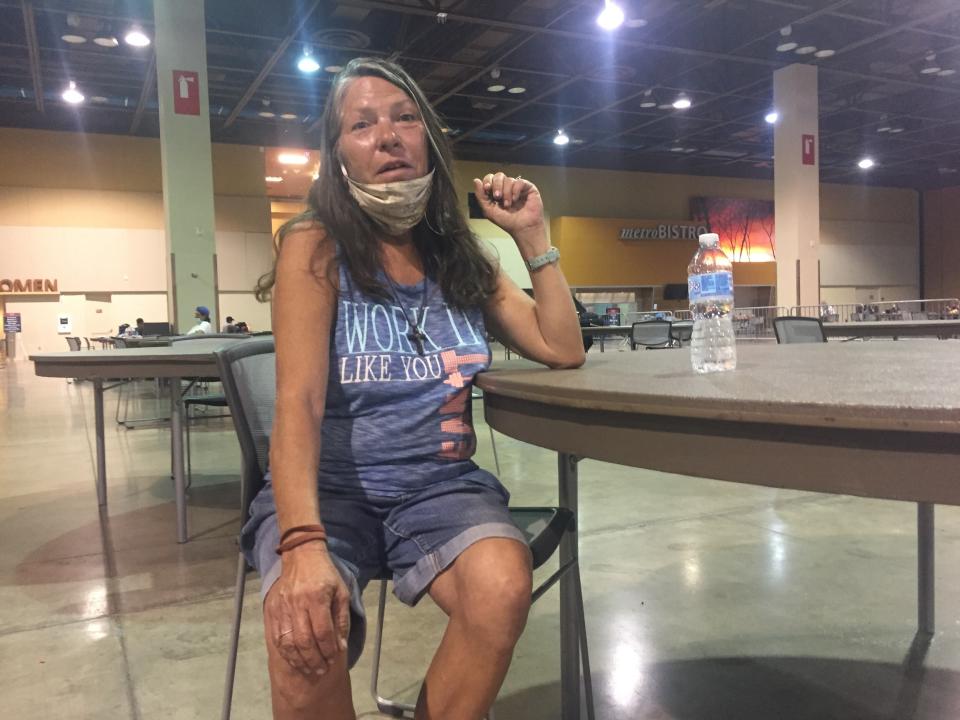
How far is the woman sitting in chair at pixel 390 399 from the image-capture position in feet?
2.86

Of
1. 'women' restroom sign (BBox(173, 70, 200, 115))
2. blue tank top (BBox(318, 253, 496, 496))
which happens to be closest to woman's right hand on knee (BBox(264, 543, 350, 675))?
blue tank top (BBox(318, 253, 496, 496))

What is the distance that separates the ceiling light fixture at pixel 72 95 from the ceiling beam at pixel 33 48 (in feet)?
1.22

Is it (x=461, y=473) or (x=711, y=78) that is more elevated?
(x=711, y=78)

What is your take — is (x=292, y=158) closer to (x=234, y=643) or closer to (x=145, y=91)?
(x=145, y=91)

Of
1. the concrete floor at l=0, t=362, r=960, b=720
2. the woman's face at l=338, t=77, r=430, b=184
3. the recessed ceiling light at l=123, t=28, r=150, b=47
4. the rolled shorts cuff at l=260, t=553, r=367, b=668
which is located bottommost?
the concrete floor at l=0, t=362, r=960, b=720

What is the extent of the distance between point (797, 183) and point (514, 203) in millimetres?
11399

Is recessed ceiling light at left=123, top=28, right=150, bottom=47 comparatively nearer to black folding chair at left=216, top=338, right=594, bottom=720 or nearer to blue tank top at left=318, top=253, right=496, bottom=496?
black folding chair at left=216, top=338, right=594, bottom=720

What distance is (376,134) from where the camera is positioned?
1.20m

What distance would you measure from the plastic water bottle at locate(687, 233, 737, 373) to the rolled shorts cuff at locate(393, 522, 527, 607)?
1.28 feet

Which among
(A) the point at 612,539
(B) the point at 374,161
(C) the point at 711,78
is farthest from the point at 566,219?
(B) the point at 374,161

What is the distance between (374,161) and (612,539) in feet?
6.32

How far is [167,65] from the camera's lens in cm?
741

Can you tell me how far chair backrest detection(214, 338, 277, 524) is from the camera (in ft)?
3.89

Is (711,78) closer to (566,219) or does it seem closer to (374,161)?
(566,219)
